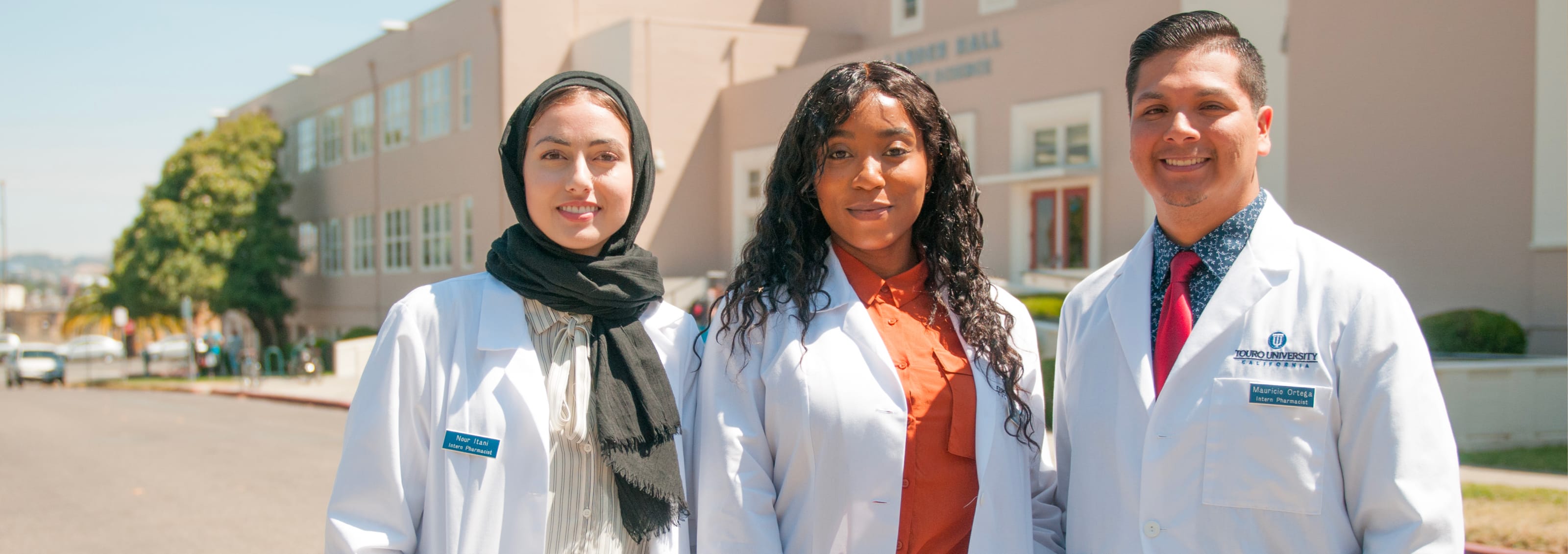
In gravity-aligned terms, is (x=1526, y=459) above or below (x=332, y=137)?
below

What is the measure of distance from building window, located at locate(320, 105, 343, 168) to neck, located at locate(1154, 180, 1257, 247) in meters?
35.8

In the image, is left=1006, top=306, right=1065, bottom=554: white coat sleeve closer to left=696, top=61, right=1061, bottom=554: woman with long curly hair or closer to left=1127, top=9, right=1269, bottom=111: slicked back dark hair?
left=696, top=61, right=1061, bottom=554: woman with long curly hair

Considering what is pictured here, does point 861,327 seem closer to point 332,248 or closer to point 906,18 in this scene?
point 906,18

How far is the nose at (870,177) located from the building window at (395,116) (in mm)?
30357

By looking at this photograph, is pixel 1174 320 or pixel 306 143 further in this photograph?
pixel 306 143

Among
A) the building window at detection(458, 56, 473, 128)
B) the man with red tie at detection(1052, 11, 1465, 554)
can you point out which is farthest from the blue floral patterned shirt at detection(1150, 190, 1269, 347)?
the building window at detection(458, 56, 473, 128)

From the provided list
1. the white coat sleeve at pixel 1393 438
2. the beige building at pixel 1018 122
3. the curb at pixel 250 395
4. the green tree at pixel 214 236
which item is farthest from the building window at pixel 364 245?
the white coat sleeve at pixel 1393 438

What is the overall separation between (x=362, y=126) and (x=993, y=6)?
20622 millimetres

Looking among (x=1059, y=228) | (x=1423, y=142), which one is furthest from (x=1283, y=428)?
(x=1059, y=228)

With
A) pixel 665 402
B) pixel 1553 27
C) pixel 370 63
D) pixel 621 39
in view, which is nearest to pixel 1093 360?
pixel 665 402

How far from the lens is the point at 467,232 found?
91.7 feet

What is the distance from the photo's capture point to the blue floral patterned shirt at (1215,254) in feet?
8.81

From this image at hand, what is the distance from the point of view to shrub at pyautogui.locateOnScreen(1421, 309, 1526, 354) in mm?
12055

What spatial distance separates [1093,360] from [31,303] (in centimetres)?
16354
